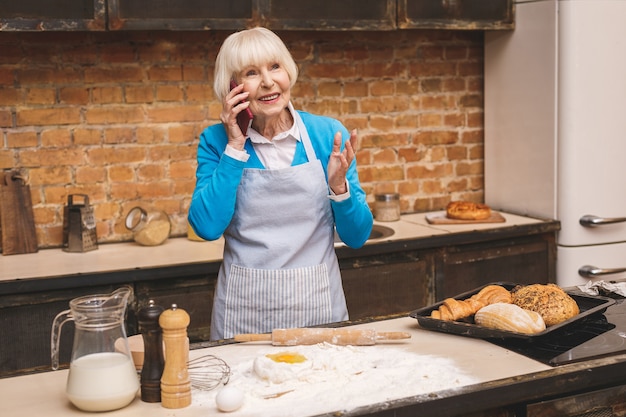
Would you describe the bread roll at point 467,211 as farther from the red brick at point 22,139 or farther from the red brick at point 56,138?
the red brick at point 22,139

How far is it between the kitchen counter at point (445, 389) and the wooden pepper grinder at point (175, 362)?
0.03m

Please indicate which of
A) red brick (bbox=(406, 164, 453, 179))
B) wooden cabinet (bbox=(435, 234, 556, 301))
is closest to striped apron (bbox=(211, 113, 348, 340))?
wooden cabinet (bbox=(435, 234, 556, 301))

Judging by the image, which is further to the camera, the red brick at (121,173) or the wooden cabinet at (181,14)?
the red brick at (121,173)

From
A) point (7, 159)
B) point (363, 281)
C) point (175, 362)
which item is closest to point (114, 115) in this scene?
point (7, 159)

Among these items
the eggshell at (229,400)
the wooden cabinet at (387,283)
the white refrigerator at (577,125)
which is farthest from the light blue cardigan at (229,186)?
the white refrigerator at (577,125)

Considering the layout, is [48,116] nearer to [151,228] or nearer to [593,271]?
[151,228]

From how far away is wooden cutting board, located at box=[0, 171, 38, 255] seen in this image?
4.01 meters

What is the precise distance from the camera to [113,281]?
3.63 m

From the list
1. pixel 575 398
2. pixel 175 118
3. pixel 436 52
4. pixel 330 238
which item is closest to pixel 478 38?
A: pixel 436 52

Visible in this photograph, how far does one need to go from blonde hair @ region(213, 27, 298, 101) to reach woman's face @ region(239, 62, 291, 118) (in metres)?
0.02

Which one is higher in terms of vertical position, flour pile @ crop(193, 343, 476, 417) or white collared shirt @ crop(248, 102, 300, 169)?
white collared shirt @ crop(248, 102, 300, 169)

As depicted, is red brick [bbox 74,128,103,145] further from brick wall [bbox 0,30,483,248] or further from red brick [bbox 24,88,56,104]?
red brick [bbox 24,88,56,104]

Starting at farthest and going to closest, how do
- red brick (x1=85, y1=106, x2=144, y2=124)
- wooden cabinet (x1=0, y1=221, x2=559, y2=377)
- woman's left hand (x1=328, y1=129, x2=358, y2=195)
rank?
red brick (x1=85, y1=106, x2=144, y2=124) → wooden cabinet (x1=0, y1=221, x2=559, y2=377) → woman's left hand (x1=328, y1=129, x2=358, y2=195)

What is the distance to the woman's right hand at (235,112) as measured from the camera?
9.23ft
